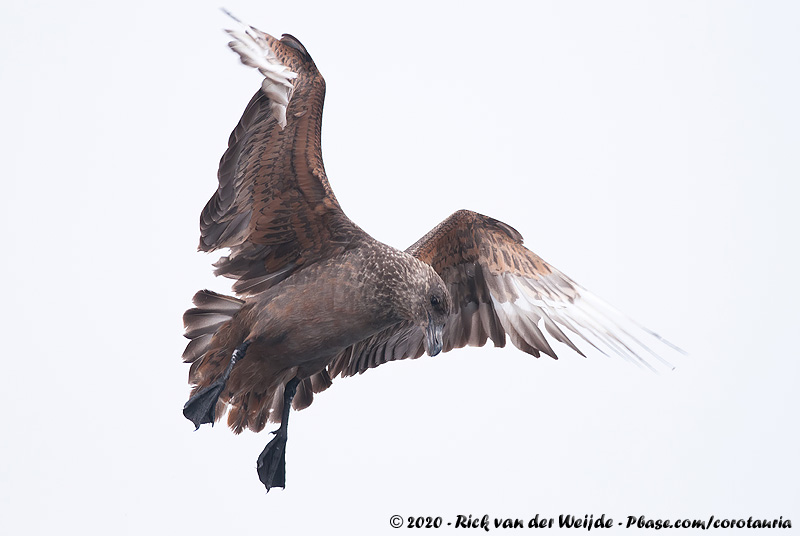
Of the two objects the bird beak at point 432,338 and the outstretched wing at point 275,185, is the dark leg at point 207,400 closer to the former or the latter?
the outstretched wing at point 275,185

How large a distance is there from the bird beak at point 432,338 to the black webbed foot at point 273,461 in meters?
1.50

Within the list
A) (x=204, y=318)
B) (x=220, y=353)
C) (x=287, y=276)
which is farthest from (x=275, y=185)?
(x=220, y=353)

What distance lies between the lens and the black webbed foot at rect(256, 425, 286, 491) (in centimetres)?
755

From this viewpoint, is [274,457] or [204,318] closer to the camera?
[204,318]

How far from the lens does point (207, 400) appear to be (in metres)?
6.78

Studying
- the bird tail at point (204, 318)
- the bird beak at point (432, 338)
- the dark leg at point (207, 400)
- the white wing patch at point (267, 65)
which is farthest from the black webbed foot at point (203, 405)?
the white wing patch at point (267, 65)

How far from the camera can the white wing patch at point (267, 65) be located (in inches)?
251

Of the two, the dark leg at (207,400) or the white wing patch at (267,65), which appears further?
the dark leg at (207,400)

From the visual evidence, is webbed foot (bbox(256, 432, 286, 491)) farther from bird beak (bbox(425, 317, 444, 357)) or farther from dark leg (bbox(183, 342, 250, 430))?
bird beak (bbox(425, 317, 444, 357))

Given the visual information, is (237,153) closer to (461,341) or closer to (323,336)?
(323,336)

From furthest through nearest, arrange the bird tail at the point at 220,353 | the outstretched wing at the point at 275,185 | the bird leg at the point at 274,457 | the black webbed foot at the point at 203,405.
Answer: the bird leg at the point at 274,457
the bird tail at the point at 220,353
the black webbed foot at the point at 203,405
the outstretched wing at the point at 275,185

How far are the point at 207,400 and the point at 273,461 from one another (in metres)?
1.03

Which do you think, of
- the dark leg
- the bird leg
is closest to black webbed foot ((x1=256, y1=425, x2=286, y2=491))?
the bird leg

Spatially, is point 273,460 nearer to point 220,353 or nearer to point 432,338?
point 220,353
